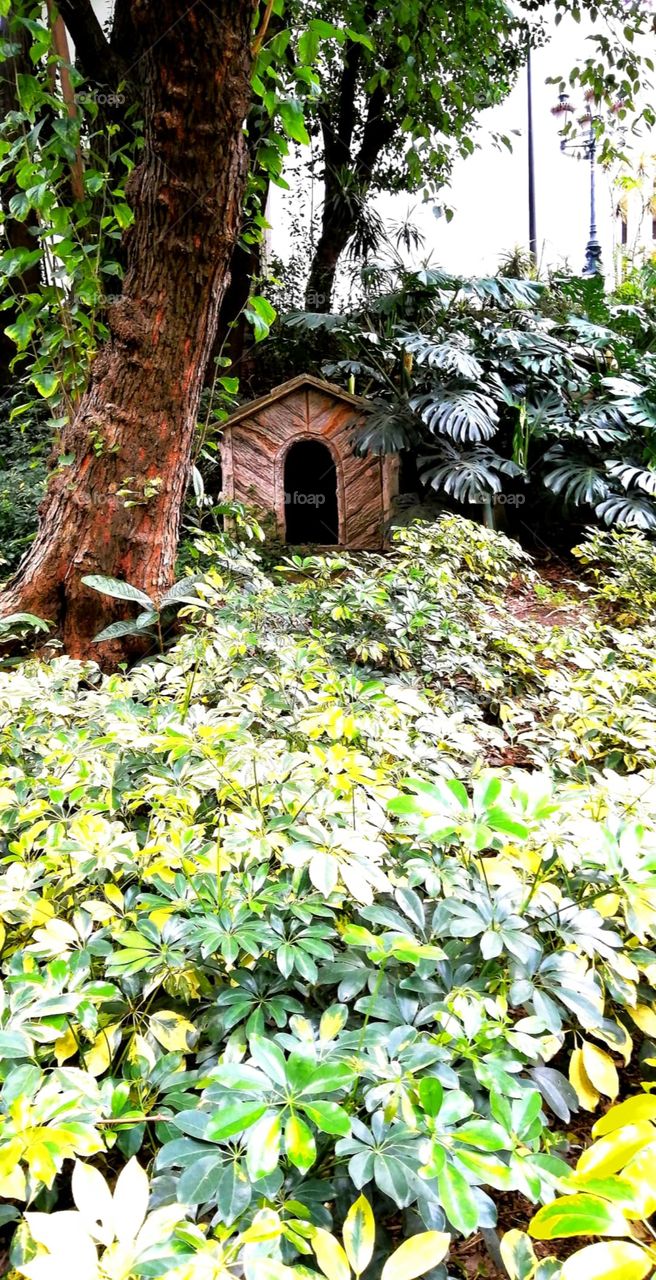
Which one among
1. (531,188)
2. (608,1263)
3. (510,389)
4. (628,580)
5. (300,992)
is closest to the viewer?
(608,1263)

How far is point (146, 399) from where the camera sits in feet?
8.71

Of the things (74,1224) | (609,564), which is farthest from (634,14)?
(74,1224)

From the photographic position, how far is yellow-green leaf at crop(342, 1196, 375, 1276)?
0.56m

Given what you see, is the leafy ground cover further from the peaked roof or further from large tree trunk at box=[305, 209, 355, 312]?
large tree trunk at box=[305, 209, 355, 312]

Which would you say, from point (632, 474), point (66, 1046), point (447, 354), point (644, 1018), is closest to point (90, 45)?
point (447, 354)

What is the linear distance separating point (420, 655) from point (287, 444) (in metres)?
3.08

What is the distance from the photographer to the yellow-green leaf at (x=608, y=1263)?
1.26 ft

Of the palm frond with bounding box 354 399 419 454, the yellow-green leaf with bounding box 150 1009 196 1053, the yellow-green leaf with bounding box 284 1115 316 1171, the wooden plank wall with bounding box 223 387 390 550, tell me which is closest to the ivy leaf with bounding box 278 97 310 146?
the palm frond with bounding box 354 399 419 454

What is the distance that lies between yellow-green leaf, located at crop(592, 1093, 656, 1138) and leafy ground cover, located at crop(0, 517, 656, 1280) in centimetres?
7

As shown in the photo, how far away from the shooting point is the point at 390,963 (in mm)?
902

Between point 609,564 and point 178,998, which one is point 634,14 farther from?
point 178,998

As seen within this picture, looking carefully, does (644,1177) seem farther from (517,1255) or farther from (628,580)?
(628,580)

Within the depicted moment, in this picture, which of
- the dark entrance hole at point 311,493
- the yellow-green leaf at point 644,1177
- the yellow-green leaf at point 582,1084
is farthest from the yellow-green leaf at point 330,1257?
the dark entrance hole at point 311,493

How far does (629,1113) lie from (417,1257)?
190 mm
